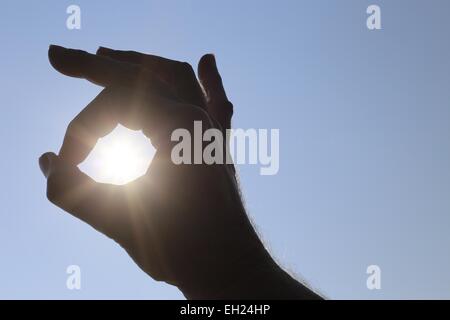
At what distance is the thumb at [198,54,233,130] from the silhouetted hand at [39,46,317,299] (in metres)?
0.38

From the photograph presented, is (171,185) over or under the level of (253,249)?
over

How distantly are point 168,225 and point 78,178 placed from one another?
0.44m

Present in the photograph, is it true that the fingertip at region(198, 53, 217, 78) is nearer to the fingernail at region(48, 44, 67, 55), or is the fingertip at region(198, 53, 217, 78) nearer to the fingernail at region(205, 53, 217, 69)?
the fingernail at region(205, 53, 217, 69)

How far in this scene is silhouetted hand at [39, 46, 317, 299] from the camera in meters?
2.20

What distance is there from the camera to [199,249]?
88.4 inches

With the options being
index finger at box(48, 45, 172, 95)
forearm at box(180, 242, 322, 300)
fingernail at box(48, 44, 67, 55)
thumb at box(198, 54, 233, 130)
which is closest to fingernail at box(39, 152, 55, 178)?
index finger at box(48, 45, 172, 95)

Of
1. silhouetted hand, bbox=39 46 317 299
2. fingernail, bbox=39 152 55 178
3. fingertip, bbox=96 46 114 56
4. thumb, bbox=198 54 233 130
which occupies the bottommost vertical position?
silhouetted hand, bbox=39 46 317 299

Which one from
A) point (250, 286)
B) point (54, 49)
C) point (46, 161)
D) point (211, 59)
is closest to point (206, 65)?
point (211, 59)

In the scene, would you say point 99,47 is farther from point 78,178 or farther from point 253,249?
point 253,249

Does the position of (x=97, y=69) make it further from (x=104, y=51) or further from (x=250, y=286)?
(x=250, y=286)

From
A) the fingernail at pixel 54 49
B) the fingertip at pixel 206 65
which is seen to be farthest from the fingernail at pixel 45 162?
the fingertip at pixel 206 65

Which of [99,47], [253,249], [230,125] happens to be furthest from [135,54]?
[253,249]
